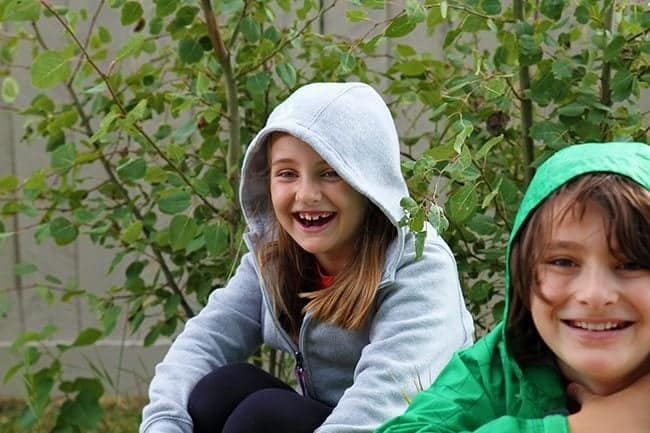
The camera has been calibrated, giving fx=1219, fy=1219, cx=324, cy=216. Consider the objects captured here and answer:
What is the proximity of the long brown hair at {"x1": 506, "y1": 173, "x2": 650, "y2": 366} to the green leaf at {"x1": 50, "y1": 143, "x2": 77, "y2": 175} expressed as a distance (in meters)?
1.29

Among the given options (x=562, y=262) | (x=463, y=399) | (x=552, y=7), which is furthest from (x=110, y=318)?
(x=562, y=262)

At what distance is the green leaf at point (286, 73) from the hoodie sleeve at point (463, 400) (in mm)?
1045

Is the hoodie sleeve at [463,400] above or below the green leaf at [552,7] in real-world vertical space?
below

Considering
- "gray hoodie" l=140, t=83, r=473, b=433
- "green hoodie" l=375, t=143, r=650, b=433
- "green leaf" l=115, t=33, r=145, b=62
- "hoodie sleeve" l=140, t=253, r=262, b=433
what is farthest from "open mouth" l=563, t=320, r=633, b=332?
"green leaf" l=115, t=33, r=145, b=62

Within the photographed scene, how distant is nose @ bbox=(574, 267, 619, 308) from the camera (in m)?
1.38

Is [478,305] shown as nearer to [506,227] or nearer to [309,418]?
[506,227]

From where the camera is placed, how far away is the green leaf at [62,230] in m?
2.69

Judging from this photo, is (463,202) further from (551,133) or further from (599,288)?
(599,288)

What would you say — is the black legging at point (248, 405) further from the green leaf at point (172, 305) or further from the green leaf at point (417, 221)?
the green leaf at point (172, 305)

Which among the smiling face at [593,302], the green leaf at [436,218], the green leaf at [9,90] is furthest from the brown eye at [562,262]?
the green leaf at [9,90]

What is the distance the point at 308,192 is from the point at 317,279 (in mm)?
231

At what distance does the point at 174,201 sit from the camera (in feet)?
8.23

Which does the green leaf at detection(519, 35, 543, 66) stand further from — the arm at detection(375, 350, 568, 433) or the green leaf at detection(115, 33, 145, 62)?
the arm at detection(375, 350, 568, 433)

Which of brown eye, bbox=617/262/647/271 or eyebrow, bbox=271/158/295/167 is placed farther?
eyebrow, bbox=271/158/295/167
